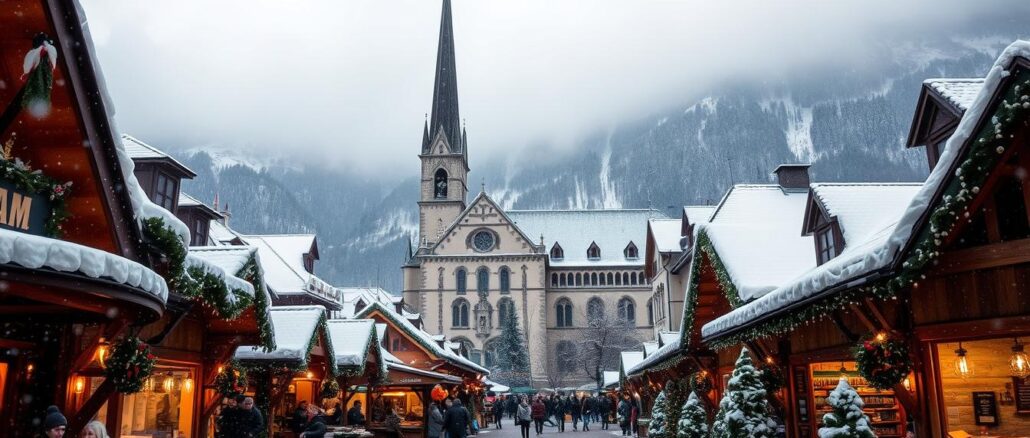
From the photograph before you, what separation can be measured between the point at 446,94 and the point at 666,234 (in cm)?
4532

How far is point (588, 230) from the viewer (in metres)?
83.6

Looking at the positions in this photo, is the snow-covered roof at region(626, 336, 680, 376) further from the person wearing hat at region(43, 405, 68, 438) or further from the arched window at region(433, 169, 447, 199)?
the arched window at region(433, 169, 447, 199)

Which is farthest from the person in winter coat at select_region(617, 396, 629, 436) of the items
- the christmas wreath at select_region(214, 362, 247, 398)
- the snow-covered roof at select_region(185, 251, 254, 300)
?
the snow-covered roof at select_region(185, 251, 254, 300)

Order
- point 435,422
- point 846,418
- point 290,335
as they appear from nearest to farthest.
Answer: point 846,418 < point 290,335 < point 435,422

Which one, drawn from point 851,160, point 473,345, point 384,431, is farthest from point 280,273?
point 851,160

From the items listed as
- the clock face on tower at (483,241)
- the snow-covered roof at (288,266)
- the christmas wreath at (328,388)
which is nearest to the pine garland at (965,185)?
the christmas wreath at (328,388)

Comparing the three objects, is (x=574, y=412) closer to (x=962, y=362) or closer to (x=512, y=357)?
A: (x=962, y=362)

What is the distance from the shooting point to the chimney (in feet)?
94.8

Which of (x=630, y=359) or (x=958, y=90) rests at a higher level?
(x=958, y=90)

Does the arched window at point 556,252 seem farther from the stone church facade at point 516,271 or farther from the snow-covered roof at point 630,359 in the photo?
→ the snow-covered roof at point 630,359

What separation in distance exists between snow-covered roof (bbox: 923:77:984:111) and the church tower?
6597cm

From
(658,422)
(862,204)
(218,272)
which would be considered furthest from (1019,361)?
(658,422)

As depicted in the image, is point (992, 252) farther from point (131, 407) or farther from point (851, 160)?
point (851, 160)

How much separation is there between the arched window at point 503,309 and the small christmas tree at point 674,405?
54.3 metres
